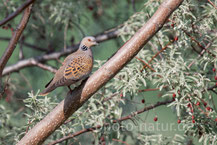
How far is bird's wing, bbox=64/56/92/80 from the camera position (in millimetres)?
2832

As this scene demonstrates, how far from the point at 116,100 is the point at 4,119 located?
3.79 feet

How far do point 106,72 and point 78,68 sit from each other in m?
0.46

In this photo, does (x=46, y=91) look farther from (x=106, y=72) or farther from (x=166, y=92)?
(x=166, y=92)

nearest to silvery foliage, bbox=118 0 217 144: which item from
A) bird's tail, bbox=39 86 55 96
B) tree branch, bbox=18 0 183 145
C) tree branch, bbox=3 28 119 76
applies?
tree branch, bbox=18 0 183 145

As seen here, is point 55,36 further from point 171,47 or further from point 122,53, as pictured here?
point 122,53

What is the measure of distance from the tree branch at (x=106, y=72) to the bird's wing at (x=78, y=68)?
26cm

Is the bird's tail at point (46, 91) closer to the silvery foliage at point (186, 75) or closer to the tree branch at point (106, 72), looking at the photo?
the tree branch at point (106, 72)

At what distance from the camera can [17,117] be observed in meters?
4.93

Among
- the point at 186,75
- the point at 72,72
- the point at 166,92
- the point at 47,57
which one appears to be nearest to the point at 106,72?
the point at 72,72

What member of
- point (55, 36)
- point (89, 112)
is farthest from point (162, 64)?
point (55, 36)

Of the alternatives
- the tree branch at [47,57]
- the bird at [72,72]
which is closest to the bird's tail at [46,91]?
the bird at [72,72]

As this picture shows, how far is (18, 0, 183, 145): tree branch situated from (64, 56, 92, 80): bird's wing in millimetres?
257

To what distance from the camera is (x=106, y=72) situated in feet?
8.24

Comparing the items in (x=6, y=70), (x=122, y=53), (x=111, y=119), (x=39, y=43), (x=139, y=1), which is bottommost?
(x=111, y=119)
